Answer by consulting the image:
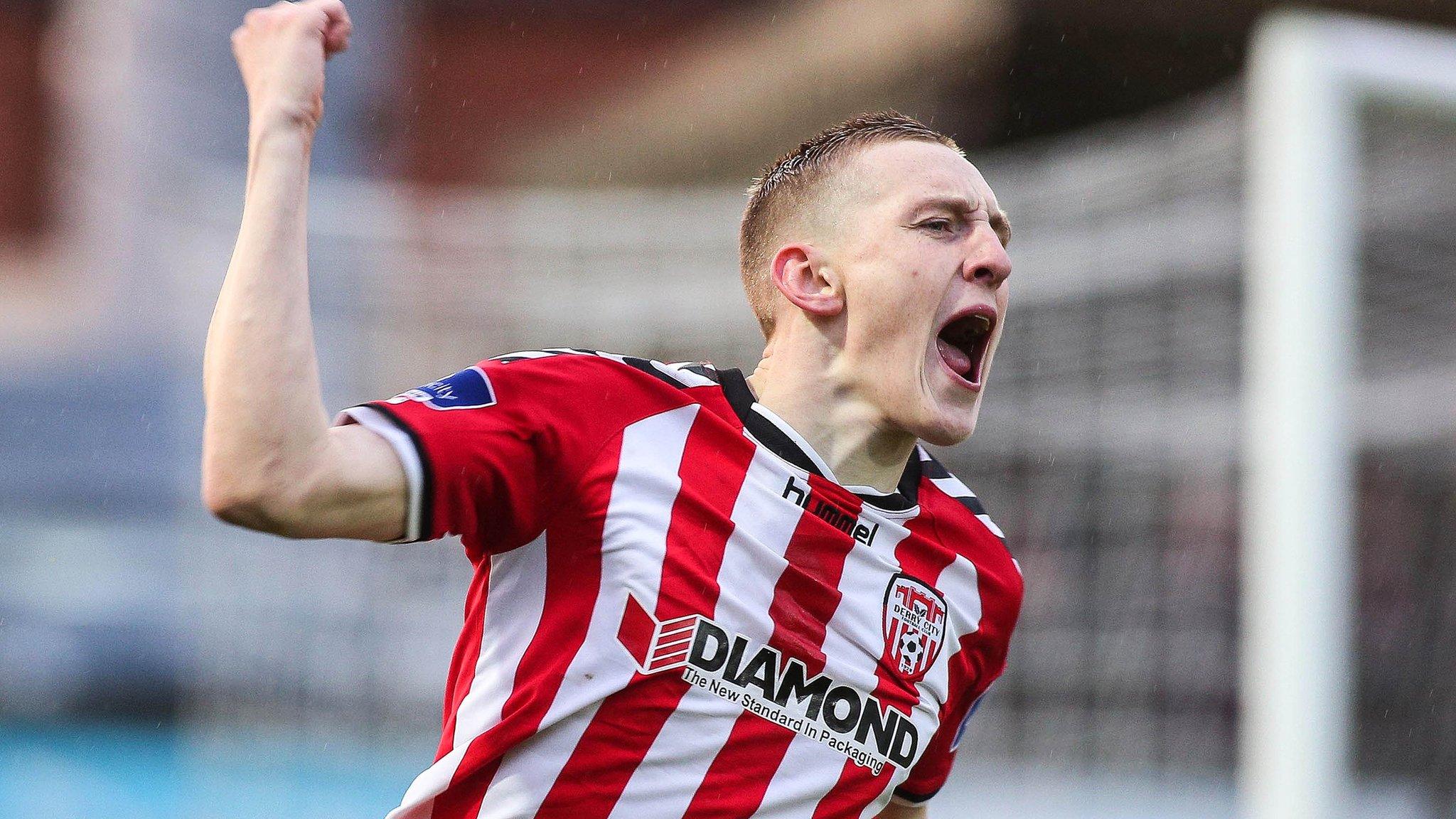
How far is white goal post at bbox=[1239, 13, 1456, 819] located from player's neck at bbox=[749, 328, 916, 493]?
2.71m

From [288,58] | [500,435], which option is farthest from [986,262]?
[288,58]

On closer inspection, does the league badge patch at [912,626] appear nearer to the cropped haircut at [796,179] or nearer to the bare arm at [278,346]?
the cropped haircut at [796,179]

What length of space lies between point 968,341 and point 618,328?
818cm

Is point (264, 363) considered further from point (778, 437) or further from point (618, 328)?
point (618, 328)

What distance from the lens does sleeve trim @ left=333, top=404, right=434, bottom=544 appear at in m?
1.80

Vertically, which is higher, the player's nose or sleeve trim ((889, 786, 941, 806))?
the player's nose

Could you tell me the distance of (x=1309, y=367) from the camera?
479 cm

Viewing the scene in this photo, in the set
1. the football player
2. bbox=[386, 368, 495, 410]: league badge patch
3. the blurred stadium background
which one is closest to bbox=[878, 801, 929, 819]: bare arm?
the football player

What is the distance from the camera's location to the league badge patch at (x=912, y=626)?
7.90 ft

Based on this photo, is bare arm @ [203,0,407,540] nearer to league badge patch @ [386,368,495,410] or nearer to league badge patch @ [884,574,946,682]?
league badge patch @ [386,368,495,410]

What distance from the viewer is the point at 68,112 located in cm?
1975

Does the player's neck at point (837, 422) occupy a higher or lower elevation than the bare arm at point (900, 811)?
higher

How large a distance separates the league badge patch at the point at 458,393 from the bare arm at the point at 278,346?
16cm

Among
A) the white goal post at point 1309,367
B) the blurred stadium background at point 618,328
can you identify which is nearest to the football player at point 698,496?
the white goal post at point 1309,367
